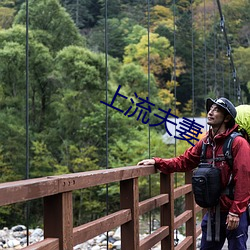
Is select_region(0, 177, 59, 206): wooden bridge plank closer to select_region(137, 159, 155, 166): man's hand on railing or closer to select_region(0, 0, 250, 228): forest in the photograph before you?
select_region(137, 159, 155, 166): man's hand on railing

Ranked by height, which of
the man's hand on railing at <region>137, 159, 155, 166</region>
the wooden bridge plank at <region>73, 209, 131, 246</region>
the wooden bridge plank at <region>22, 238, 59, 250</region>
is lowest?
the wooden bridge plank at <region>73, 209, 131, 246</region>

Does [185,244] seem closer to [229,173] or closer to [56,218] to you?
[229,173]

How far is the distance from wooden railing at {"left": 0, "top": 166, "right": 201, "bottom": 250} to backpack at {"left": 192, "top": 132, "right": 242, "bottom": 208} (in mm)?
207

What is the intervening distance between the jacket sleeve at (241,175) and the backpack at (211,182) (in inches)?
0.9

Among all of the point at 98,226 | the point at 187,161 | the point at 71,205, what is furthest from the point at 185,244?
the point at 71,205

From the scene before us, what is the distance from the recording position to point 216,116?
194cm

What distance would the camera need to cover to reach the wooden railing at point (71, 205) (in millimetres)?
1210

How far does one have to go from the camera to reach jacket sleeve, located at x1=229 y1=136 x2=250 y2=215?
5.98 feet

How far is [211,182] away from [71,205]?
1.98 feet

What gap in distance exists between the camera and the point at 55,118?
1550 cm

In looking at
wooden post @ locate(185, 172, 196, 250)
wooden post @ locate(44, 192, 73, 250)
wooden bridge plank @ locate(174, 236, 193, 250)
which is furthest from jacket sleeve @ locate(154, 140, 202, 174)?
wooden post @ locate(185, 172, 196, 250)

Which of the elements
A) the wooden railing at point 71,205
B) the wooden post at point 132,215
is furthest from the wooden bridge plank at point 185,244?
the wooden post at point 132,215

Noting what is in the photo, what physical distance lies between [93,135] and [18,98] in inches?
78.8

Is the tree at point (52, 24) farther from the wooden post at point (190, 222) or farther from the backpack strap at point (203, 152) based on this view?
the backpack strap at point (203, 152)
